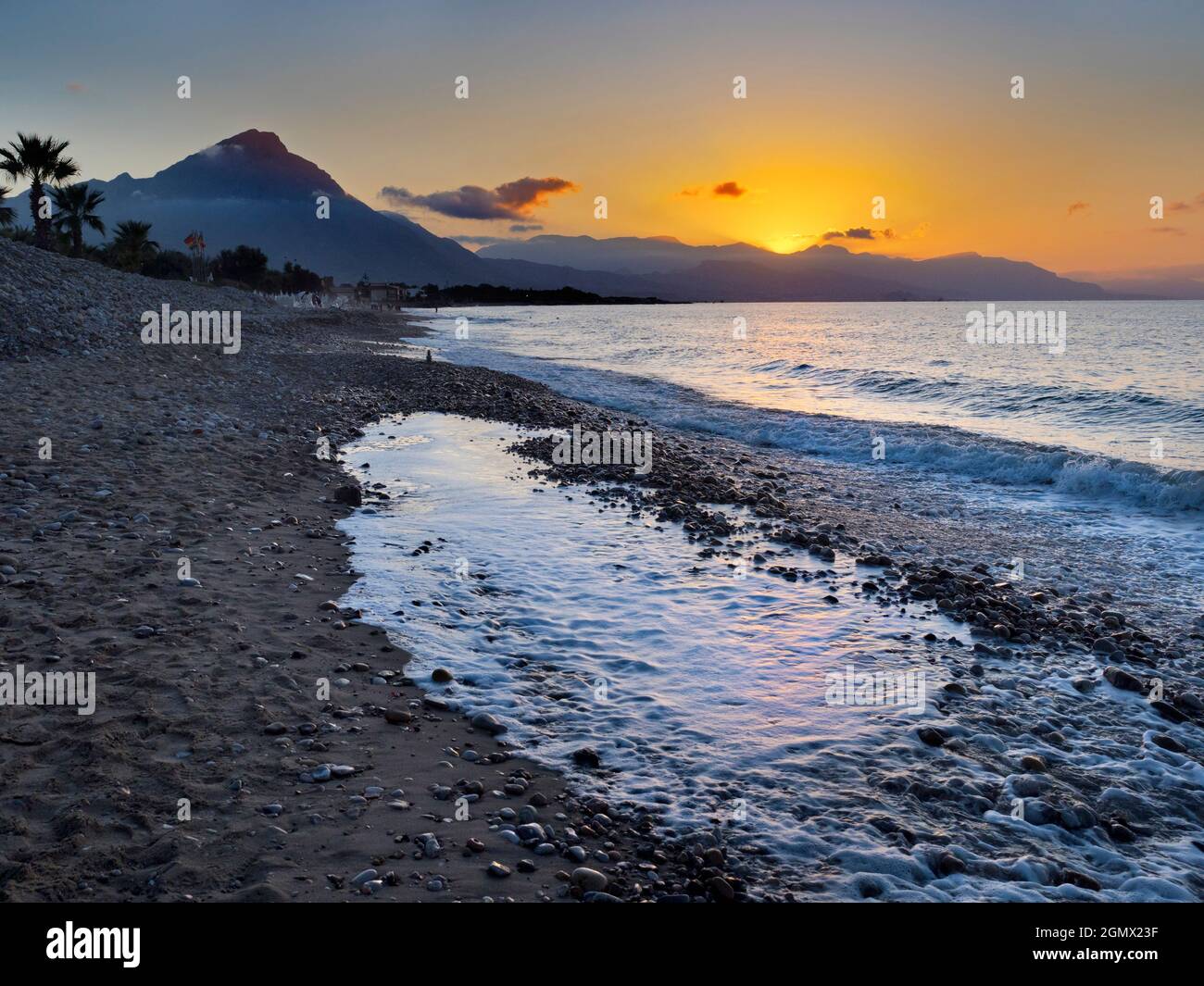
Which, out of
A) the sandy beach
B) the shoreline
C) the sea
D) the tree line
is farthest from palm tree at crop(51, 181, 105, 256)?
the sandy beach

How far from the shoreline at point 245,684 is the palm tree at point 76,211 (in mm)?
62820

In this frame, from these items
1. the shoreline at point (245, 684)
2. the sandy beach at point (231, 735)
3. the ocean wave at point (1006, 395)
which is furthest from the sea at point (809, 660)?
the ocean wave at point (1006, 395)

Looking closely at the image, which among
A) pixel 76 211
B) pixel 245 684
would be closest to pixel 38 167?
pixel 76 211

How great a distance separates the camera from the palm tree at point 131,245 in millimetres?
76250

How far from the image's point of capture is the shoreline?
4.38 meters

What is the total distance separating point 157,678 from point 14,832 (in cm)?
201

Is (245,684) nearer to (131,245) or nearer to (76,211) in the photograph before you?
(76,211)

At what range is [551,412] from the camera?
25250mm

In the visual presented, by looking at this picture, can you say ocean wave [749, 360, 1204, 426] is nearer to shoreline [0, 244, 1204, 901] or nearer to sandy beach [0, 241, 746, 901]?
shoreline [0, 244, 1204, 901]

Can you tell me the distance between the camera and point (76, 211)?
6481 cm

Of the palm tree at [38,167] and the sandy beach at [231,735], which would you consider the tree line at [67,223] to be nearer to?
the palm tree at [38,167]

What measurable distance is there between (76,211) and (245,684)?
78.3 m

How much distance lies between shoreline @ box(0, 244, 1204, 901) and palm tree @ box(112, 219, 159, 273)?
74079 mm
